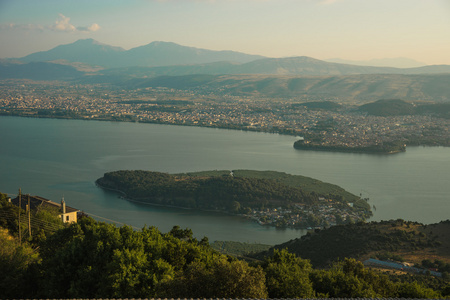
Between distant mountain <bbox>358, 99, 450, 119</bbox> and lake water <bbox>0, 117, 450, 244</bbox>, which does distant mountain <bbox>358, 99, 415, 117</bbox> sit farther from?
lake water <bbox>0, 117, 450, 244</bbox>

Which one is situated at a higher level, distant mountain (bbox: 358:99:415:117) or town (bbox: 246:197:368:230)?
distant mountain (bbox: 358:99:415:117)

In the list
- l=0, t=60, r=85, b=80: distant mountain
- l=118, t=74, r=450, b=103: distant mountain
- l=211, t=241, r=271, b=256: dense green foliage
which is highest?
l=0, t=60, r=85, b=80: distant mountain

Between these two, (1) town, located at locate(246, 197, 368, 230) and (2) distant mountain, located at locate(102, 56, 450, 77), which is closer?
(1) town, located at locate(246, 197, 368, 230)

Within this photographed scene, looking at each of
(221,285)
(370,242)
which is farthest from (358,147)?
(221,285)

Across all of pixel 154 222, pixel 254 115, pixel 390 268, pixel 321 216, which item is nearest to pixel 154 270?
pixel 390 268

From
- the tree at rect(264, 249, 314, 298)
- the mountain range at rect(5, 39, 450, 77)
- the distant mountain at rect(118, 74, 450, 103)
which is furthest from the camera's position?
the mountain range at rect(5, 39, 450, 77)

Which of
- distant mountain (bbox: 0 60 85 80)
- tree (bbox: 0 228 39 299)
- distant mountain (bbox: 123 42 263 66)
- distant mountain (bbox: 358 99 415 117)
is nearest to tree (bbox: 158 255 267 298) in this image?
tree (bbox: 0 228 39 299)

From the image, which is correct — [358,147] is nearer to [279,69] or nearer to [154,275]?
[154,275]

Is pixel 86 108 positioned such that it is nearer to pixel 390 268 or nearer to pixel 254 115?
pixel 254 115
